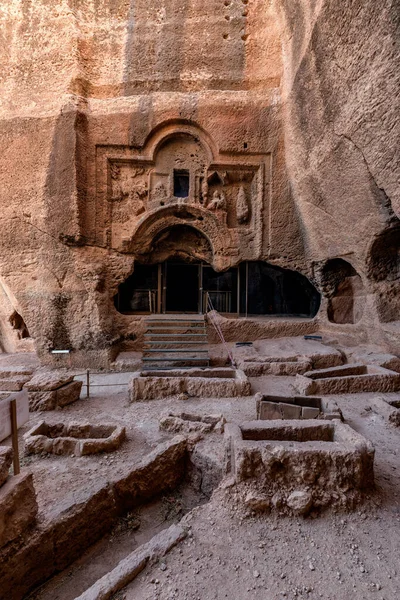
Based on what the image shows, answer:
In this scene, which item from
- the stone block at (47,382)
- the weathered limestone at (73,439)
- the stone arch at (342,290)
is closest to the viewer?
the weathered limestone at (73,439)

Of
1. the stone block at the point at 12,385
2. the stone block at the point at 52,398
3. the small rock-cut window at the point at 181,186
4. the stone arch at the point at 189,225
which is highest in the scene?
the small rock-cut window at the point at 181,186

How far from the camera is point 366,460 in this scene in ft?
9.39

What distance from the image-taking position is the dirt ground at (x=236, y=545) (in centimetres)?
209

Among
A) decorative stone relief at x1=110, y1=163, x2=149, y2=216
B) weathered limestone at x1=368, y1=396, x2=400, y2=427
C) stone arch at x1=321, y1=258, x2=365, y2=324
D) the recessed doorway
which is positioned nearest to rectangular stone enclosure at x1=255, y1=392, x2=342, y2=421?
weathered limestone at x1=368, y1=396, x2=400, y2=427

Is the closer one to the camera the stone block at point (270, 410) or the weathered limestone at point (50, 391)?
the stone block at point (270, 410)

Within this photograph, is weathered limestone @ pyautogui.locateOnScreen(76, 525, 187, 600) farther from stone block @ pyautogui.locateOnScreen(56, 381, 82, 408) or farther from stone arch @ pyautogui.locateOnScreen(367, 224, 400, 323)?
stone arch @ pyautogui.locateOnScreen(367, 224, 400, 323)

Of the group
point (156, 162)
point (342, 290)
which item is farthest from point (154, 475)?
point (156, 162)

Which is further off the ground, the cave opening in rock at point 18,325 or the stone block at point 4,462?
the cave opening in rock at point 18,325

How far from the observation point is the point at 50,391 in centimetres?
520

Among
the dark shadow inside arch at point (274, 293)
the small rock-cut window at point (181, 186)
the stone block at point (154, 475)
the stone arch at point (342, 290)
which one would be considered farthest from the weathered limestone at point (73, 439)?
the dark shadow inside arch at point (274, 293)

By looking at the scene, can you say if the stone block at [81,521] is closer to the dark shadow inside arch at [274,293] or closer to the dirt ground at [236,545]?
→ the dirt ground at [236,545]

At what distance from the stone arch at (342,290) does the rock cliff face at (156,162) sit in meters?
0.05

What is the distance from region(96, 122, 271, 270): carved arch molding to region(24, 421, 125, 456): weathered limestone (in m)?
5.90

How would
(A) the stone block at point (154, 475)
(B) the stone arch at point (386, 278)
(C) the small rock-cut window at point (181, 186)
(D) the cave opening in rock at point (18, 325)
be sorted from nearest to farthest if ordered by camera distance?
(A) the stone block at point (154, 475) < (B) the stone arch at point (386, 278) < (D) the cave opening in rock at point (18, 325) < (C) the small rock-cut window at point (181, 186)
